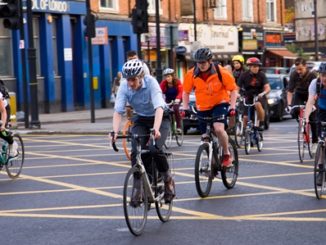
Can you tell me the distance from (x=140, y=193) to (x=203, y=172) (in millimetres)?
2421

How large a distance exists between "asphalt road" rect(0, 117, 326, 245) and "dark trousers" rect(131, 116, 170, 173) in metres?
0.60

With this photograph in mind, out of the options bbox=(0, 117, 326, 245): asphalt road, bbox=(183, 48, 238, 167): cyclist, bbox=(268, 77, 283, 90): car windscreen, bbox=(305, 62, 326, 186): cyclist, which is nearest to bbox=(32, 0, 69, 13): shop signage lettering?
bbox=(268, 77, 283, 90): car windscreen

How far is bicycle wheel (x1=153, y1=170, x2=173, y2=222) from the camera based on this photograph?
29.5 ft

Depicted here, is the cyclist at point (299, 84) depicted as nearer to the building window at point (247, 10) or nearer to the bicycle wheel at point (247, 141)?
the bicycle wheel at point (247, 141)

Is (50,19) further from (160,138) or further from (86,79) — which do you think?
→ (160,138)

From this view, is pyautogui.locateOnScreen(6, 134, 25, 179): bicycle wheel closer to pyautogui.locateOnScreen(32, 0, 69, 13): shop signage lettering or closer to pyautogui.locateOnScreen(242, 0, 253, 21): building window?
pyautogui.locateOnScreen(32, 0, 69, 13): shop signage lettering

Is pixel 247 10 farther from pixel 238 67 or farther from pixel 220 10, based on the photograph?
pixel 238 67

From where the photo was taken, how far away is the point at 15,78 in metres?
33.6

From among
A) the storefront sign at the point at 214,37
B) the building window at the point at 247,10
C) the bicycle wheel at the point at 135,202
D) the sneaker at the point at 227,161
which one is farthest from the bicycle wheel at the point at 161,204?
the building window at the point at 247,10

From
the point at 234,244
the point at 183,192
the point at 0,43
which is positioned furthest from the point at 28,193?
the point at 0,43

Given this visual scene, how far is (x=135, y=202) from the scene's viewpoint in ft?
27.6

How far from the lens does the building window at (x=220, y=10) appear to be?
165 ft

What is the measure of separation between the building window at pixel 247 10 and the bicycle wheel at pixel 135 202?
4591 cm

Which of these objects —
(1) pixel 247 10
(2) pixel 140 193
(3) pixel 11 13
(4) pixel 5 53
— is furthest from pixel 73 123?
(1) pixel 247 10
